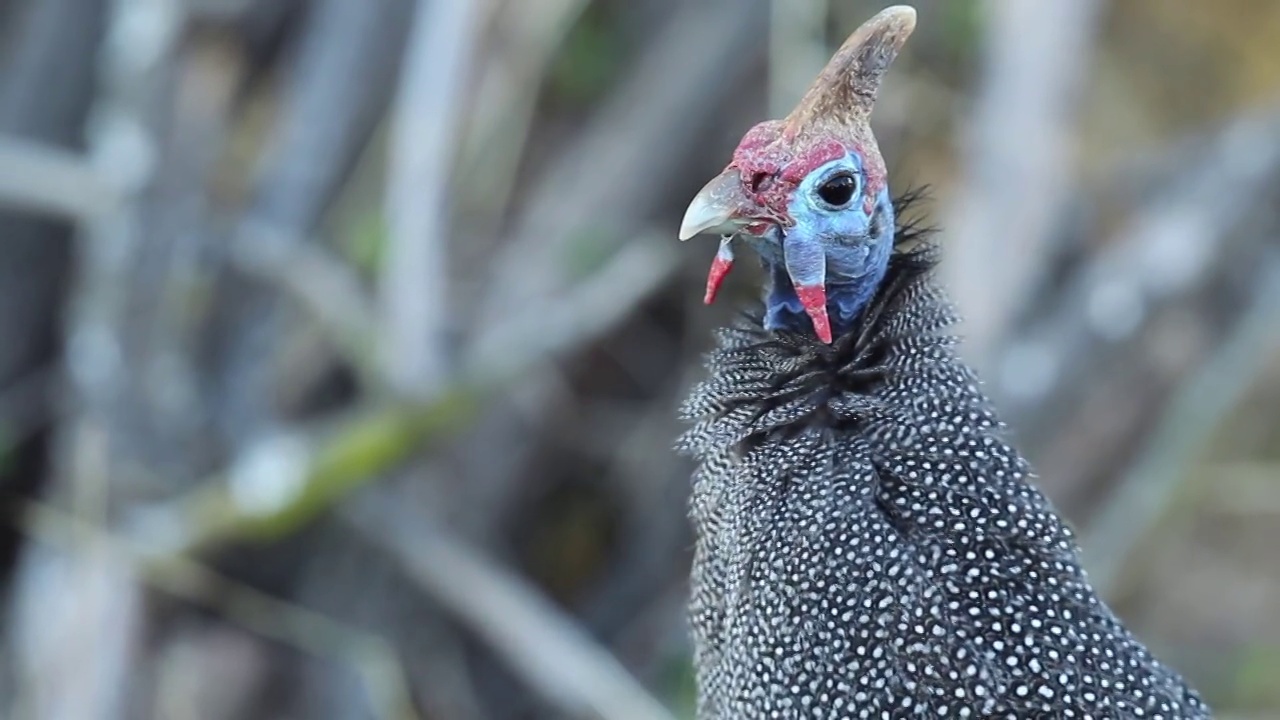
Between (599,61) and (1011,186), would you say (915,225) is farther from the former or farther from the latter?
(599,61)

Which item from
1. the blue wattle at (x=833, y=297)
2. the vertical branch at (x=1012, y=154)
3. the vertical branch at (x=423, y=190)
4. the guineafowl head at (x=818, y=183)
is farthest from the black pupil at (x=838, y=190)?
the vertical branch at (x=1012, y=154)

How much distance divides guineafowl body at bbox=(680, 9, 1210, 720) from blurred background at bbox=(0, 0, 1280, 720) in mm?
1708

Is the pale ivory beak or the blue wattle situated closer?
the pale ivory beak

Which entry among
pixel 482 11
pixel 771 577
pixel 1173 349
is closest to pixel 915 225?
pixel 771 577

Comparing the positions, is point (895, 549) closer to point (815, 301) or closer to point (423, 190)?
point (815, 301)

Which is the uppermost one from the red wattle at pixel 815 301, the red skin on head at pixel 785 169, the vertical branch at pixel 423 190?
the vertical branch at pixel 423 190

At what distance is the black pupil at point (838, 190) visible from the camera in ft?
7.01

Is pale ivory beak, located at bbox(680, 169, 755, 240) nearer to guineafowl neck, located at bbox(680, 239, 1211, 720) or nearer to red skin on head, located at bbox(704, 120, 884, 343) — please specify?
red skin on head, located at bbox(704, 120, 884, 343)

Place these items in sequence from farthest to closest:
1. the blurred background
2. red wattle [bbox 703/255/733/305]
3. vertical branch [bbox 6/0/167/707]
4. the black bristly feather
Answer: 1. the blurred background
2. vertical branch [bbox 6/0/167/707]
3. red wattle [bbox 703/255/733/305]
4. the black bristly feather

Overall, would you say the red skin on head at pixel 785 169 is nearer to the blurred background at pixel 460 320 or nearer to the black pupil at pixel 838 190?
the black pupil at pixel 838 190

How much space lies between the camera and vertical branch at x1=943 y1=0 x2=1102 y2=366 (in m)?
4.05

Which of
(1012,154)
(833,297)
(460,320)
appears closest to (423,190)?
(460,320)

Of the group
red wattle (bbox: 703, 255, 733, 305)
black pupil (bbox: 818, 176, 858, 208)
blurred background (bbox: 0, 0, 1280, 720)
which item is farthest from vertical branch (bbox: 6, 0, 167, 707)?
black pupil (bbox: 818, 176, 858, 208)

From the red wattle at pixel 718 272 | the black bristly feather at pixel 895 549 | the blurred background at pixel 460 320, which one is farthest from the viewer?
the blurred background at pixel 460 320
